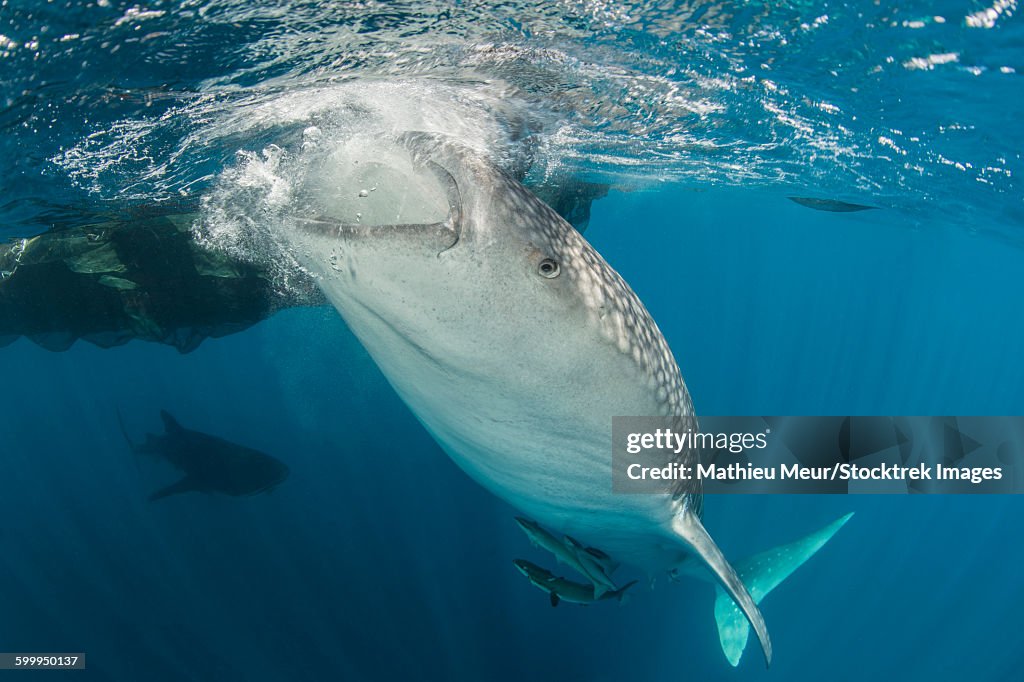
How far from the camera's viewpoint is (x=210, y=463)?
35.9 ft

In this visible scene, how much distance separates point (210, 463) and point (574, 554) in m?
9.36

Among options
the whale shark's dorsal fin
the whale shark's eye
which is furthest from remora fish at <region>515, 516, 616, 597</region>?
the whale shark's dorsal fin

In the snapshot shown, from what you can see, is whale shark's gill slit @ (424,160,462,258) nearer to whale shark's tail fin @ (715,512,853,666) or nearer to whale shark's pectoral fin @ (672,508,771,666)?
whale shark's pectoral fin @ (672,508,771,666)

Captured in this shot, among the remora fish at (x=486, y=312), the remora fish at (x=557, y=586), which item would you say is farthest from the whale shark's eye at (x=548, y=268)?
the remora fish at (x=557, y=586)

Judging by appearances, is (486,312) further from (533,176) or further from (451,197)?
(533,176)

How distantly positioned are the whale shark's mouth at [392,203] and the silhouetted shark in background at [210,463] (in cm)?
1021

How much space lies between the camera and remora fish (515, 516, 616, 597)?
4.47 m

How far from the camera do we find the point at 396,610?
11648mm

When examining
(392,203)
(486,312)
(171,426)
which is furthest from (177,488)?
(486,312)

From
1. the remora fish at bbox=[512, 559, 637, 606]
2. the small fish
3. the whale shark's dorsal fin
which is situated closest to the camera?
the remora fish at bbox=[512, 559, 637, 606]

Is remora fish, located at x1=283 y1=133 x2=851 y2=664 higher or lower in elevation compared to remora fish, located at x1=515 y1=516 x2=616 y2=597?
higher

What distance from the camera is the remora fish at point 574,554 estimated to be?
176 inches

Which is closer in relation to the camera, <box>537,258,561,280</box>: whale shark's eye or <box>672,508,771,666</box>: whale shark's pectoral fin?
<box>537,258,561,280</box>: whale shark's eye

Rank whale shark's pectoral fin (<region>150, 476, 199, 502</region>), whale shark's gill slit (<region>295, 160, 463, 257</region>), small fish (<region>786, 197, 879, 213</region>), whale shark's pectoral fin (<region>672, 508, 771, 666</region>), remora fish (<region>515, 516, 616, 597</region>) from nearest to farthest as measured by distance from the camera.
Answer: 1. whale shark's gill slit (<region>295, 160, 463, 257</region>)
2. whale shark's pectoral fin (<region>672, 508, 771, 666</region>)
3. remora fish (<region>515, 516, 616, 597</region>)
4. whale shark's pectoral fin (<region>150, 476, 199, 502</region>)
5. small fish (<region>786, 197, 879, 213</region>)
